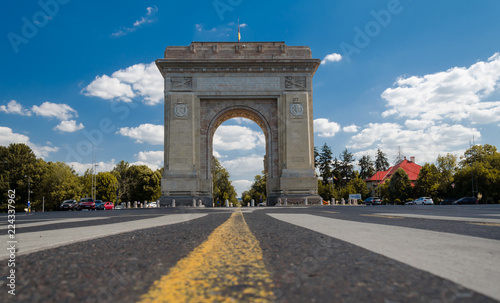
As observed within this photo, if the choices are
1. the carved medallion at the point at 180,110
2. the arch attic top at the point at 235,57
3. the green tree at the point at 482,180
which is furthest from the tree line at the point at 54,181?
the green tree at the point at 482,180

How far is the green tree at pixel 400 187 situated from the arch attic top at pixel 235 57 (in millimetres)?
41245

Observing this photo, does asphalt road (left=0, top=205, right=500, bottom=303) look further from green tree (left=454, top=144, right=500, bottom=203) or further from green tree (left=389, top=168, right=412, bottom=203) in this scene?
green tree (left=389, top=168, right=412, bottom=203)

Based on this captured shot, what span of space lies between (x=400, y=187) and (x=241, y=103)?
148 feet

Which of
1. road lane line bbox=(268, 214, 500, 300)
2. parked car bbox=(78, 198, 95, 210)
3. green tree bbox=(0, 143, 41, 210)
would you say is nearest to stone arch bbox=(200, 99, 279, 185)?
parked car bbox=(78, 198, 95, 210)

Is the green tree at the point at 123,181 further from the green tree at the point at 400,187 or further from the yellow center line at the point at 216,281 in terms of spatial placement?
the yellow center line at the point at 216,281

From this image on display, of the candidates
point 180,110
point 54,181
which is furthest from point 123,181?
point 180,110

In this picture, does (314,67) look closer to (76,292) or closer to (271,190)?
(271,190)

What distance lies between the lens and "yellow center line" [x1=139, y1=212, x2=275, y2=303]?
1147mm

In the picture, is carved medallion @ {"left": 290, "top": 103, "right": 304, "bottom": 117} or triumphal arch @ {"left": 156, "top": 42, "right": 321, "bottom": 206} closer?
triumphal arch @ {"left": 156, "top": 42, "right": 321, "bottom": 206}

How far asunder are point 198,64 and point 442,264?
32.9 m

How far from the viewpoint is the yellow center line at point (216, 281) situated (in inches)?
45.2

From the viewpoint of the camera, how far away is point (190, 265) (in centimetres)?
172

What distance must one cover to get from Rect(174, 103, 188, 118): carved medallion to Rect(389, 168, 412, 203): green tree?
161ft

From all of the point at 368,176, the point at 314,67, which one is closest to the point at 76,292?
the point at 314,67
